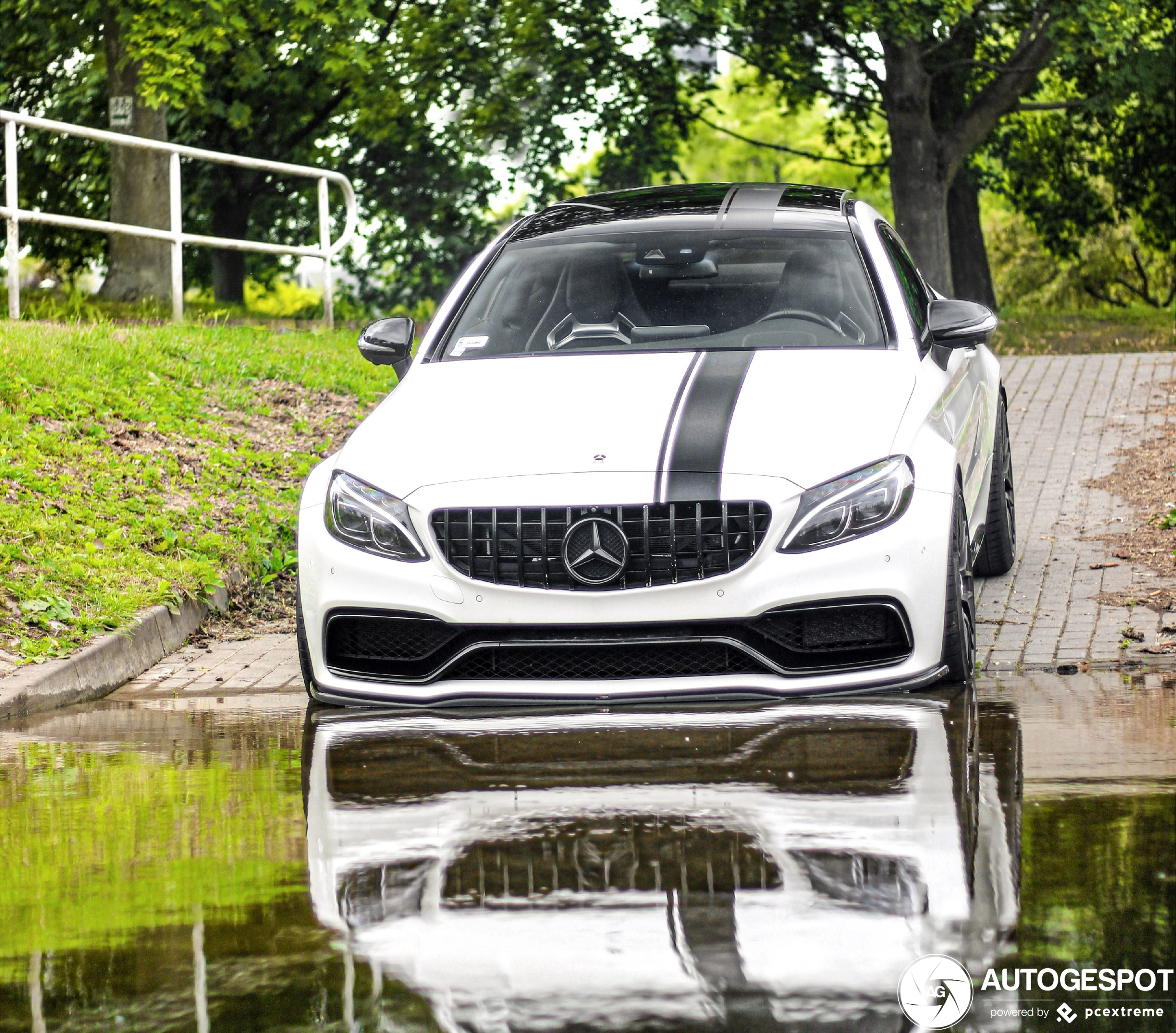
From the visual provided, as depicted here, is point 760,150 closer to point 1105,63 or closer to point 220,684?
point 1105,63

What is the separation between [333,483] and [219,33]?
43.2 feet

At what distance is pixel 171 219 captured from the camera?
46.9ft

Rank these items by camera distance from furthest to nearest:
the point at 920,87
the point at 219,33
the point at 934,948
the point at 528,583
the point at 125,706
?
the point at 920,87 < the point at 219,33 < the point at 125,706 < the point at 528,583 < the point at 934,948

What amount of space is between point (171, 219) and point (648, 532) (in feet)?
33.1

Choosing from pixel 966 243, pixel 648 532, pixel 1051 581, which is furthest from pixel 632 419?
pixel 966 243

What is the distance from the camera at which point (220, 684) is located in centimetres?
702

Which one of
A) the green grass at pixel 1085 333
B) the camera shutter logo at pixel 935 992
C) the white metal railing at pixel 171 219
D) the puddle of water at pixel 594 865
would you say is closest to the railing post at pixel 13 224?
the white metal railing at pixel 171 219

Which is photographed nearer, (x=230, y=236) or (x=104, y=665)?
(x=104, y=665)

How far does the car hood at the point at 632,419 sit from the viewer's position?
532cm

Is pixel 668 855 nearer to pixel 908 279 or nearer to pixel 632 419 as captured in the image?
pixel 632 419

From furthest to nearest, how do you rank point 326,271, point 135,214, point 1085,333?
point 1085,333 < point 135,214 < point 326,271

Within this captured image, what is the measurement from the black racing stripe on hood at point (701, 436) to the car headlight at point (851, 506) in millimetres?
260

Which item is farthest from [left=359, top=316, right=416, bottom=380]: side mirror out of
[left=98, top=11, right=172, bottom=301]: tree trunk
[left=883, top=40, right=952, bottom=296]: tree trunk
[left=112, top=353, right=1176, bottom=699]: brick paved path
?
[left=883, top=40, right=952, bottom=296]: tree trunk

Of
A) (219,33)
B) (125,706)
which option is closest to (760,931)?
(125,706)
